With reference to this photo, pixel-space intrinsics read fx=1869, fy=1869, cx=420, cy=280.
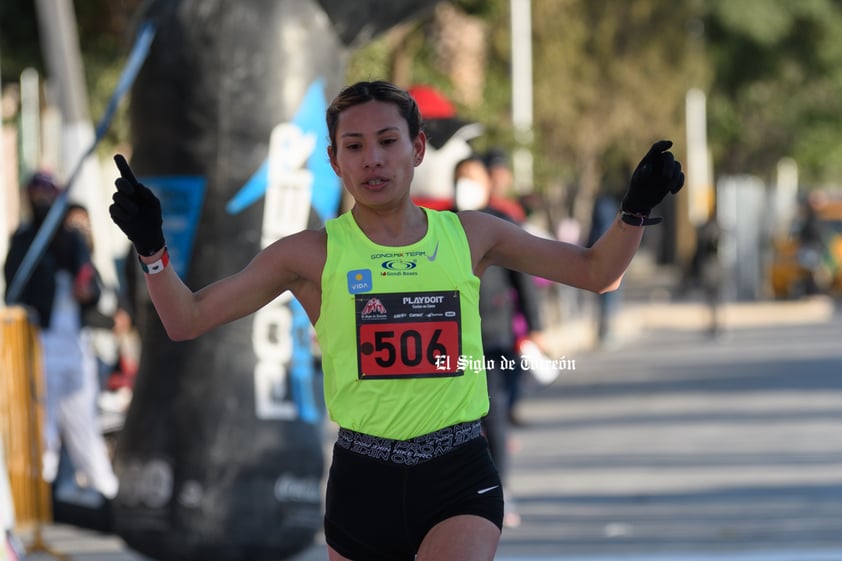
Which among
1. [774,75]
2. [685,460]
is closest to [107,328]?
[685,460]

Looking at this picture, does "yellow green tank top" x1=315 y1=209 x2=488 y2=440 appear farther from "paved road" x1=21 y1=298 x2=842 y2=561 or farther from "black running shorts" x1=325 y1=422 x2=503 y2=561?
"paved road" x1=21 y1=298 x2=842 y2=561

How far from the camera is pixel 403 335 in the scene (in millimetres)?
4812

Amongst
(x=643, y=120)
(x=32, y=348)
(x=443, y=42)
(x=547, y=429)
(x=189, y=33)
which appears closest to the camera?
(x=189, y=33)

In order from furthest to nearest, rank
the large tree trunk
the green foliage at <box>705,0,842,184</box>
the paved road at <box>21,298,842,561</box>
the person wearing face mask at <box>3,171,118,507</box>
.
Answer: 1. the green foliage at <box>705,0,842,184</box>
2. the person wearing face mask at <box>3,171,118,507</box>
3. the paved road at <box>21,298,842,561</box>
4. the large tree trunk

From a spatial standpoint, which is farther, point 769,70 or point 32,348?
point 769,70

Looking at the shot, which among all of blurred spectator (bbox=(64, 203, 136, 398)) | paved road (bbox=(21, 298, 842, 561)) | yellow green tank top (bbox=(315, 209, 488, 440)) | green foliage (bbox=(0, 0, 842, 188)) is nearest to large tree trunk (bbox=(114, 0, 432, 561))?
green foliage (bbox=(0, 0, 842, 188))

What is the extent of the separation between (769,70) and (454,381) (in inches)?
1969

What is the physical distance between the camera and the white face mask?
32.3 ft

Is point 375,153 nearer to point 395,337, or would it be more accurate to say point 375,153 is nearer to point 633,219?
point 395,337

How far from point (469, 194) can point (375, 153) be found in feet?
16.7

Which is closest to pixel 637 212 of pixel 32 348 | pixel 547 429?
pixel 32 348

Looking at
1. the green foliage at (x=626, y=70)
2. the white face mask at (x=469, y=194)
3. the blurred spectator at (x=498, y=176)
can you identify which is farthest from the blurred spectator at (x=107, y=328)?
the blurred spectator at (x=498, y=176)

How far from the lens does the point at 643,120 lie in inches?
1641

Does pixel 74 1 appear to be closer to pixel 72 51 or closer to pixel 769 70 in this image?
pixel 72 51
